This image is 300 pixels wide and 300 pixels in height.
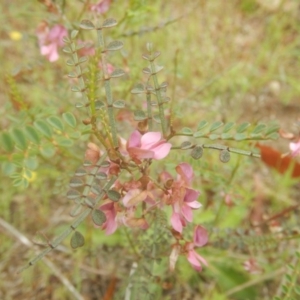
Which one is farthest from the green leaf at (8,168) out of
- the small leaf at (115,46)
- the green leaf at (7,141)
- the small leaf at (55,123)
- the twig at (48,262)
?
the twig at (48,262)

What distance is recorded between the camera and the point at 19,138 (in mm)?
731

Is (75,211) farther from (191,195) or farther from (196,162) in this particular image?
(196,162)

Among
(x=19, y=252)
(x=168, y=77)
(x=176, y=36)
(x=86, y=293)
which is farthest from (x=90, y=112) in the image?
(x=176, y=36)

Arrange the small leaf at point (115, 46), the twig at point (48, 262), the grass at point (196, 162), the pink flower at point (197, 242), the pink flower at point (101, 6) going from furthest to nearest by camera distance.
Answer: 1. the twig at point (48, 262)
2. the grass at point (196, 162)
3. the pink flower at point (101, 6)
4. the pink flower at point (197, 242)
5. the small leaf at point (115, 46)

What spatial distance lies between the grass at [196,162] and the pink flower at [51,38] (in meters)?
0.09

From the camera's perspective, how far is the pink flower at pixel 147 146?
2.50ft

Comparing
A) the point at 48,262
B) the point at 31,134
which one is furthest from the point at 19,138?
the point at 48,262

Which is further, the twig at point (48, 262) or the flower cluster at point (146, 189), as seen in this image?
the twig at point (48, 262)

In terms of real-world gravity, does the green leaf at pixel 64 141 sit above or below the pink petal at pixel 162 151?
below

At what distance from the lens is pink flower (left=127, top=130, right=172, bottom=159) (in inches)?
30.0

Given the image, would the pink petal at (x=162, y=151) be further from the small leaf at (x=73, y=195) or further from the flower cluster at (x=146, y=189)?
the small leaf at (x=73, y=195)

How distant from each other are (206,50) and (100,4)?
1.21 metres

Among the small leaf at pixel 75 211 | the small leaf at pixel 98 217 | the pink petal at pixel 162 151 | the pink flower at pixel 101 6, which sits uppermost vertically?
the pink flower at pixel 101 6

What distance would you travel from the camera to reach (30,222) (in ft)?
5.74
